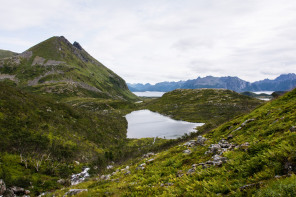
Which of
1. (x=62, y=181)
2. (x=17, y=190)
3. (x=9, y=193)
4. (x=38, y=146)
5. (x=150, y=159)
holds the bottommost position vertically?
(x=62, y=181)

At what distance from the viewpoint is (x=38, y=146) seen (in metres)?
29.2

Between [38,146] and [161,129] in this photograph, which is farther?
[161,129]

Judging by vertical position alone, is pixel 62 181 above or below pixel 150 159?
below

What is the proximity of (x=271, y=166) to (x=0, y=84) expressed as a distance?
58685 millimetres

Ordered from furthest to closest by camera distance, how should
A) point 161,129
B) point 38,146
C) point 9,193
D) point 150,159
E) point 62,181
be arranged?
point 161,129, point 38,146, point 62,181, point 150,159, point 9,193

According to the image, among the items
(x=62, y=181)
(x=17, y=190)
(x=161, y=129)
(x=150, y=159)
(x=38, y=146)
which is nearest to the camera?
(x=17, y=190)

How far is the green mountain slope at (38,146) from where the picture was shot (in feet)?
72.2

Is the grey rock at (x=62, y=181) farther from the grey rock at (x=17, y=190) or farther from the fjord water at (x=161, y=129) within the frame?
the fjord water at (x=161, y=129)

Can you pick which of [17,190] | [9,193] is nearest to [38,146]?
[17,190]

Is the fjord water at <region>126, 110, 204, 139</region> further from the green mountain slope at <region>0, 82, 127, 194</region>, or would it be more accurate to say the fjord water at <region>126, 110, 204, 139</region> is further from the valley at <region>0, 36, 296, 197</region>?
the green mountain slope at <region>0, 82, 127, 194</region>

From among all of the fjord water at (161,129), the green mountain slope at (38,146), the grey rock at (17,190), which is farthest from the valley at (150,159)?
the fjord water at (161,129)

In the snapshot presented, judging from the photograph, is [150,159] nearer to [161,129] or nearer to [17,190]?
[17,190]

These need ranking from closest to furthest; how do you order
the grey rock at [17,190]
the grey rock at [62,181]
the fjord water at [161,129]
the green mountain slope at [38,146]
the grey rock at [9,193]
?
the grey rock at [9,193] < the grey rock at [17,190] < the green mountain slope at [38,146] < the grey rock at [62,181] < the fjord water at [161,129]

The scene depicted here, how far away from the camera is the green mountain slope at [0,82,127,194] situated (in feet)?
72.2
